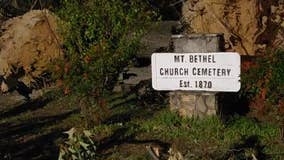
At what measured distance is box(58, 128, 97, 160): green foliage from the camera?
7137 mm

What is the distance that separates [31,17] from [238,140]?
808cm

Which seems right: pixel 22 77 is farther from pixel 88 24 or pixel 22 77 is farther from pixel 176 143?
pixel 176 143

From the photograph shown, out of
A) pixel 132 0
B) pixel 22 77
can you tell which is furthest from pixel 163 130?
pixel 22 77

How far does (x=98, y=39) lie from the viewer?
10.1 meters

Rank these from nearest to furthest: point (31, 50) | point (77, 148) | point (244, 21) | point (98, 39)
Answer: point (77, 148), point (98, 39), point (244, 21), point (31, 50)

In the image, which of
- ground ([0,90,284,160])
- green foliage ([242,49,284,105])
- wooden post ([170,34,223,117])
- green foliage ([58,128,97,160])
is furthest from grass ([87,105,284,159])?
green foliage ([58,128,97,160])

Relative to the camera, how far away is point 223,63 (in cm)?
928

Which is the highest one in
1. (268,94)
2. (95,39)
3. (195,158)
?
(95,39)

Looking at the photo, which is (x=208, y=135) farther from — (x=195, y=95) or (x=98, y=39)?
(x=98, y=39)

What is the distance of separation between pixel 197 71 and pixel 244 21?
2522 millimetres

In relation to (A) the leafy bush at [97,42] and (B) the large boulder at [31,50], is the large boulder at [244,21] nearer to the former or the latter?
(A) the leafy bush at [97,42]

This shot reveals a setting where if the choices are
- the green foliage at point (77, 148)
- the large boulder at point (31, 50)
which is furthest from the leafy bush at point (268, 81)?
the large boulder at point (31, 50)

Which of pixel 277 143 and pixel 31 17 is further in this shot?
pixel 31 17

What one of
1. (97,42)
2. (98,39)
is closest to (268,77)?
(97,42)
